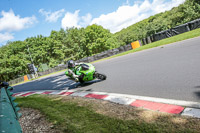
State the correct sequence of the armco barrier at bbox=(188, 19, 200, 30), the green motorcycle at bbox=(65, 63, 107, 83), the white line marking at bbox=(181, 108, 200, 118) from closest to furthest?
the white line marking at bbox=(181, 108, 200, 118)
the green motorcycle at bbox=(65, 63, 107, 83)
the armco barrier at bbox=(188, 19, 200, 30)

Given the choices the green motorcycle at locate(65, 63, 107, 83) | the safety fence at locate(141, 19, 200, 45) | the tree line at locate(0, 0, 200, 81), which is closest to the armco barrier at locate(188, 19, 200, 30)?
the safety fence at locate(141, 19, 200, 45)

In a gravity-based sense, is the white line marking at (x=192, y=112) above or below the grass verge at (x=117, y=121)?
below

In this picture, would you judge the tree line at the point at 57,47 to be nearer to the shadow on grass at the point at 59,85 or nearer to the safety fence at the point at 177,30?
the safety fence at the point at 177,30

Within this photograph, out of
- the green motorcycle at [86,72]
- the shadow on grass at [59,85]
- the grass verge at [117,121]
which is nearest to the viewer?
the grass verge at [117,121]

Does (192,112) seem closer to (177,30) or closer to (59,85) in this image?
(59,85)

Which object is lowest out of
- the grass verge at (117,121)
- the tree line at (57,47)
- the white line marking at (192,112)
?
the white line marking at (192,112)

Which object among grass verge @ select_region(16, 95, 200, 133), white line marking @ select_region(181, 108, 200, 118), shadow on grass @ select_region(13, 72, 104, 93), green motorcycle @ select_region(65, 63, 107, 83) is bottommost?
white line marking @ select_region(181, 108, 200, 118)

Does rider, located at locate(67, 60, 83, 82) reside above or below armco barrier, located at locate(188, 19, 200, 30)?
below

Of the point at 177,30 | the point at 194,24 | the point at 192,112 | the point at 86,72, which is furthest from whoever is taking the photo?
the point at 177,30

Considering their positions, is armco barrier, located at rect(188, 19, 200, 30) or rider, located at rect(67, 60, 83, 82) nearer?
rider, located at rect(67, 60, 83, 82)

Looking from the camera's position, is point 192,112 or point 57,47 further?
point 57,47

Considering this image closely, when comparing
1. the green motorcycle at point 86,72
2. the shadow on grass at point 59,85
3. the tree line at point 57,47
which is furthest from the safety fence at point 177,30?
the tree line at point 57,47

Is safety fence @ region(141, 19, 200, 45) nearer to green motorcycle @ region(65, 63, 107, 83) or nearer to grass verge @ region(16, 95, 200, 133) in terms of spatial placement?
green motorcycle @ region(65, 63, 107, 83)

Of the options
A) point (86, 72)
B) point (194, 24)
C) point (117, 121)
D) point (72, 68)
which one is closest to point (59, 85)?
point (72, 68)
